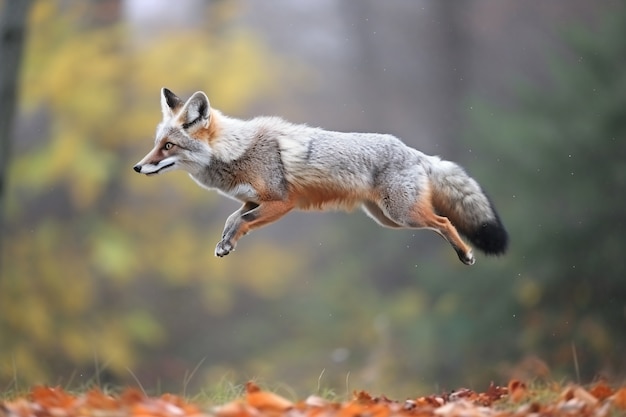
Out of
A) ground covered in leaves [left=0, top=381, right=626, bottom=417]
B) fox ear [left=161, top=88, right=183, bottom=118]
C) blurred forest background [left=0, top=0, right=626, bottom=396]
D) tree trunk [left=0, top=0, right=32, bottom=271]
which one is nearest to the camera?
ground covered in leaves [left=0, top=381, right=626, bottom=417]

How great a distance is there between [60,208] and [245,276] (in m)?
2.97

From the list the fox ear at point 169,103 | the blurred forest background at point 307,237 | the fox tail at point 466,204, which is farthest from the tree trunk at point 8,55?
the fox tail at point 466,204

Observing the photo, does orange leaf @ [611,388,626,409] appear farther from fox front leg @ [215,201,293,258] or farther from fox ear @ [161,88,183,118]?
fox ear @ [161,88,183,118]

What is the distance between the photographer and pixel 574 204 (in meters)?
10.3

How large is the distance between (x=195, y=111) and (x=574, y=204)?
689 centimetres

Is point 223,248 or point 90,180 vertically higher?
point 223,248

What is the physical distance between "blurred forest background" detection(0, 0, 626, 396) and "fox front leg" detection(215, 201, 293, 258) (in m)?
3.63

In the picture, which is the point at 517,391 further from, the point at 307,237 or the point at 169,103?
the point at 307,237

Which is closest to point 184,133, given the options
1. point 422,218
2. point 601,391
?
point 422,218

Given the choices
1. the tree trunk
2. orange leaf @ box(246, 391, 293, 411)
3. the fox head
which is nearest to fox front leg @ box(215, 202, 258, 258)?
the fox head

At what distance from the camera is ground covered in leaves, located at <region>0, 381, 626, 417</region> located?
3312 millimetres

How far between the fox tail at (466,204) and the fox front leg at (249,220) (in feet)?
2.94

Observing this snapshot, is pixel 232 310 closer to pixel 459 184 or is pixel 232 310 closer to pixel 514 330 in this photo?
pixel 514 330

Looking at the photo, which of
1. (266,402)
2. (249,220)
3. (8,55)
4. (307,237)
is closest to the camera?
(266,402)
